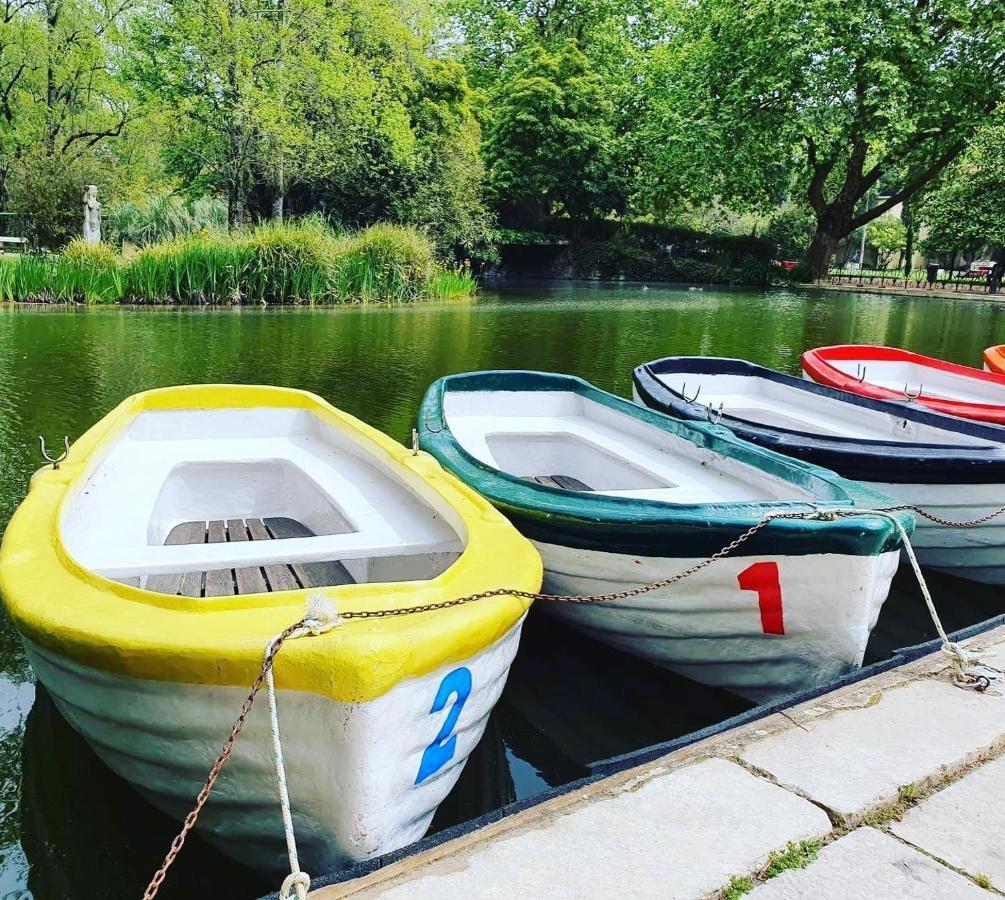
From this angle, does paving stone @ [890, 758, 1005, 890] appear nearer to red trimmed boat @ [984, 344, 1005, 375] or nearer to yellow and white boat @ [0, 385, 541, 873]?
yellow and white boat @ [0, 385, 541, 873]

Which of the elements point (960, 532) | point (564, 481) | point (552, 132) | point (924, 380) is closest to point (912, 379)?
point (924, 380)

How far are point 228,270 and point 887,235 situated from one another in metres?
44.7

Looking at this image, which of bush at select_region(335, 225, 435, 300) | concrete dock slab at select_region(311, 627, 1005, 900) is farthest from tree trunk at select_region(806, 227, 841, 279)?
concrete dock slab at select_region(311, 627, 1005, 900)

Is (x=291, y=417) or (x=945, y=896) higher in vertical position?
(x=291, y=417)

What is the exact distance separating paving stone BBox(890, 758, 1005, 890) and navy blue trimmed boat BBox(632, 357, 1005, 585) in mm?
2412

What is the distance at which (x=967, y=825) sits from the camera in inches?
92.5

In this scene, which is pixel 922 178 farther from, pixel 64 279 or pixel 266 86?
pixel 64 279

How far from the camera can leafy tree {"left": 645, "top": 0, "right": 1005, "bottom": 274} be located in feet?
77.7

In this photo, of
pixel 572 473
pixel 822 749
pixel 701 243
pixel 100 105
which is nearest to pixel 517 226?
pixel 701 243

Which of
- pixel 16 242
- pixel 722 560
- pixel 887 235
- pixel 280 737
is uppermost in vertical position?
pixel 887 235

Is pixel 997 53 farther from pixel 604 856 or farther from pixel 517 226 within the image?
pixel 604 856

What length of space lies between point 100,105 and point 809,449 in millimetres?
33041

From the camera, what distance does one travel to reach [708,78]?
27062mm

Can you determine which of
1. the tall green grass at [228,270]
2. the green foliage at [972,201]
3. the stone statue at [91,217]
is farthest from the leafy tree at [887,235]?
the stone statue at [91,217]
